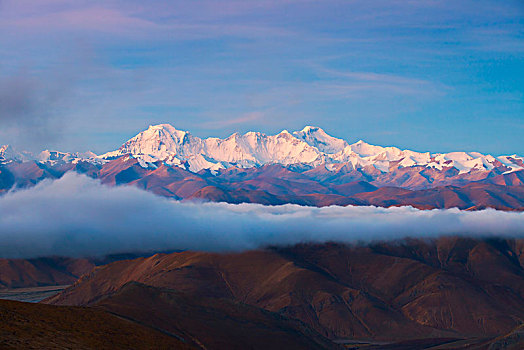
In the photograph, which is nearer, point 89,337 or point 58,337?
point 58,337

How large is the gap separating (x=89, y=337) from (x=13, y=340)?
3371 centimetres

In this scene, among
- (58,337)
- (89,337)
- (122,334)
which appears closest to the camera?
(58,337)

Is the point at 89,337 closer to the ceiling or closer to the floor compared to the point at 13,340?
closer to the floor

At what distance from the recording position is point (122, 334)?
7461 inches

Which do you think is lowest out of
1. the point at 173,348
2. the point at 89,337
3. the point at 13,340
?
the point at 173,348

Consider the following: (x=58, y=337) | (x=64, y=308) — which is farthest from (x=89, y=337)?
(x=64, y=308)

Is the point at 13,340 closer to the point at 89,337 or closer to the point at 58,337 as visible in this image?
the point at 58,337

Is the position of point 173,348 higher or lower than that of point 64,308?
lower

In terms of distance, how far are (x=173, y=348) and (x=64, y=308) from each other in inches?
1272

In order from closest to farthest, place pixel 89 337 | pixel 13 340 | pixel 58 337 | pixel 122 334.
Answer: pixel 13 340, pixel 58 337, pixel 89 337, pixel 122 334

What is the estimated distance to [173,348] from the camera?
19788 cm

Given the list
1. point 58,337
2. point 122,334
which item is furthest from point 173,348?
point 58,337

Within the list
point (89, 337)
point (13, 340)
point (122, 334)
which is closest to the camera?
point (13, 340)

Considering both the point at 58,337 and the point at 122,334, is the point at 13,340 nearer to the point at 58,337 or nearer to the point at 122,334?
the point at 58,337
